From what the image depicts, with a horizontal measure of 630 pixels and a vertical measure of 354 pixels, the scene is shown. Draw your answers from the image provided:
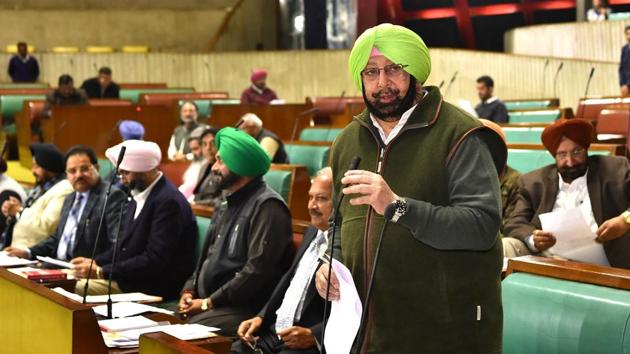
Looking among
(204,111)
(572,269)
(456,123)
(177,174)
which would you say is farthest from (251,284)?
(204,111)

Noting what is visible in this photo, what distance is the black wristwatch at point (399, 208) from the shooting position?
200cm

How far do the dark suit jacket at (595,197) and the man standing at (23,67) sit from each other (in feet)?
35.0

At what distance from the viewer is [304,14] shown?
1681 centimetres

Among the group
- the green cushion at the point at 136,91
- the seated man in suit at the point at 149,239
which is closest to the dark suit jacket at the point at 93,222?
the seated man in suit at the point at 149,239

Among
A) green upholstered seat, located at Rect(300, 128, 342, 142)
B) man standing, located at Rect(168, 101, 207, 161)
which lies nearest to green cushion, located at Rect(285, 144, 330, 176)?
green upholstered seat, located at Rect(300, 128, 342, 142)

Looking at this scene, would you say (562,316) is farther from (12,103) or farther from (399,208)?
(12,103)

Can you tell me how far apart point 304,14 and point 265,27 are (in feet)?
3.19

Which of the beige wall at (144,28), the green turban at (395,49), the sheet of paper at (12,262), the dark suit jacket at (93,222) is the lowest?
the sheet of paper at (12,262)

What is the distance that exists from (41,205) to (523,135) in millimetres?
2870

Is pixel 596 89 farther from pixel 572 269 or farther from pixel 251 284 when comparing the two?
pixel 572 269

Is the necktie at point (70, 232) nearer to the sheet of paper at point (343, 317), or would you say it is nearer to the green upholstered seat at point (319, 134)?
the sheet of paper at point (343, 317)

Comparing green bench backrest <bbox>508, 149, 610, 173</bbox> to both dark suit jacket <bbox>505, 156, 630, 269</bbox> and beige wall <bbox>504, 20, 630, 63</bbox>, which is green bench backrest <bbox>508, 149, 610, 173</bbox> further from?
beige wall <bbox>504, 20, 630, 63</bbox>

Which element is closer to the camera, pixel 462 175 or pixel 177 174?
pixel 462 175

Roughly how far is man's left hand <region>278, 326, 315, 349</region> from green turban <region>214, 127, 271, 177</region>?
0.96 m
